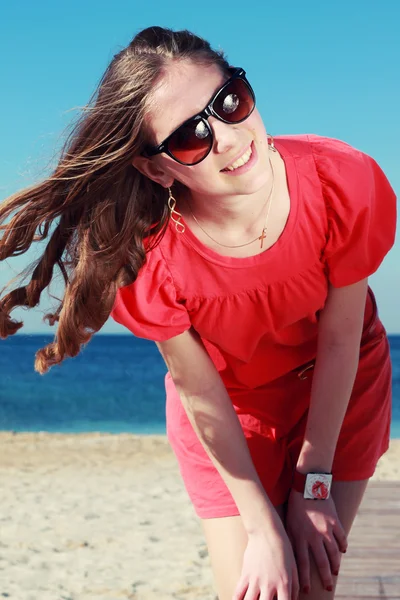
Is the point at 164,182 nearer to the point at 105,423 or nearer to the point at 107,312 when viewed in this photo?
the point at 107,312

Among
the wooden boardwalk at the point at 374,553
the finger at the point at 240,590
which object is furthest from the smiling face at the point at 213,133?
the wooden boardwalk at the point at 374,553

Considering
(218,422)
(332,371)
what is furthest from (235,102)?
(218,422)

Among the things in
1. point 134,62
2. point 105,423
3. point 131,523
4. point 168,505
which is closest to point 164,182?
point 134,62

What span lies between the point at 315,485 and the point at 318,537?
17cm

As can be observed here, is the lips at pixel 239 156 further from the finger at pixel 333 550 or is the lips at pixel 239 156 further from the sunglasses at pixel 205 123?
the finger at pixel 333 550

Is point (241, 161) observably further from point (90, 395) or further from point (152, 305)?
point (90, 395)

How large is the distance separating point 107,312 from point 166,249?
10.5 inches

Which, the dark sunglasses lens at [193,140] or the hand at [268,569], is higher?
the dark sunglasses lens at [193,140]

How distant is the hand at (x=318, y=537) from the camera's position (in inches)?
103

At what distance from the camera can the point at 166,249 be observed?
2498 mm

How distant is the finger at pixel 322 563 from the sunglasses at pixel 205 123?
129 cm

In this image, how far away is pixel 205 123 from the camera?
226cm

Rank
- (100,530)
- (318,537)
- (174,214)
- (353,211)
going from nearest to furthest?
(353,211) < (174,214) < (318,537) < (100,530)

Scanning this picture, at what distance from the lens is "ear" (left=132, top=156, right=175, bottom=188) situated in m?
2.40
